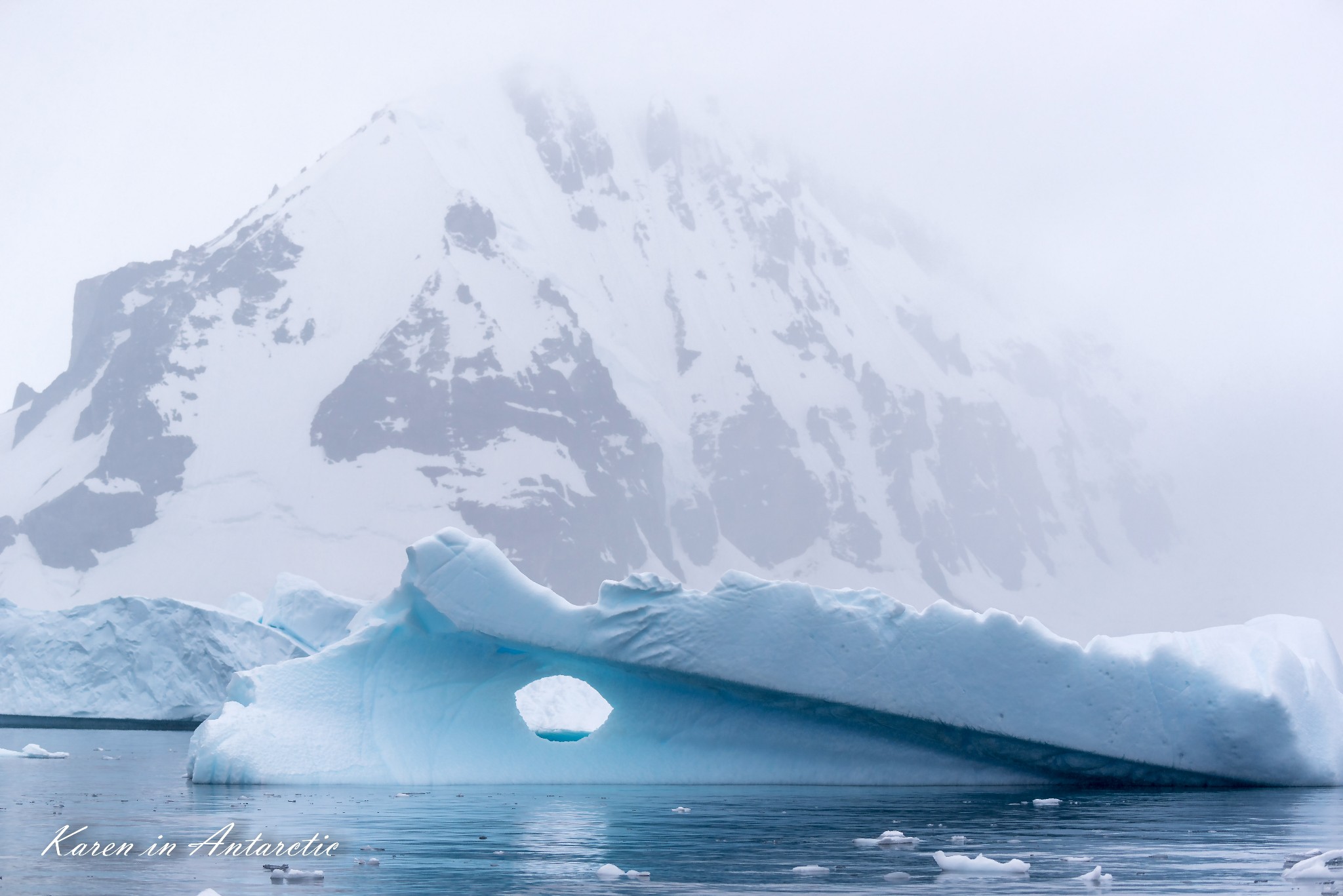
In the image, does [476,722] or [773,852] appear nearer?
[773,852]

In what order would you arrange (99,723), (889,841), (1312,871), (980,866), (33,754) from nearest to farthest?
1. (1312,871)
2. (980,866)
3. (889,841)
4. (33,754)
5. (99,723)

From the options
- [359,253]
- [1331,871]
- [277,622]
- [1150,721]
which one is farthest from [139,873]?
[359,253]

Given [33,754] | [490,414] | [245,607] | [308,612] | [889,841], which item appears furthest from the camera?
[490,414]

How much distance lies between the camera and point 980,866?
11352 millimetres

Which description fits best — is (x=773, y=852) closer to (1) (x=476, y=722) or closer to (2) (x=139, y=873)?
(2) (x=139, y=873)

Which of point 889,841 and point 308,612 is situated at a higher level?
point 308,612

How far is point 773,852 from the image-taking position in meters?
12.5

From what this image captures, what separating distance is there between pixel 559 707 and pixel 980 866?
81.7 ft

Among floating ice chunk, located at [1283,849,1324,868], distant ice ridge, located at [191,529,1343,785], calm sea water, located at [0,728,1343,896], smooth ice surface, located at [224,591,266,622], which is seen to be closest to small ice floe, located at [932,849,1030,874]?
calm sea water, located at [0,728,1343,896]

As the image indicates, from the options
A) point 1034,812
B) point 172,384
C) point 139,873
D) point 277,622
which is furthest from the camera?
point 172,384

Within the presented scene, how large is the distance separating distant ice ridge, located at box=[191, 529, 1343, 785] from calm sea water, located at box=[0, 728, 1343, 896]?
606mm

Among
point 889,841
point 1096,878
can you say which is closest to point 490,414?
point 889,841

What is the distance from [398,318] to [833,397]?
5962 centimetres

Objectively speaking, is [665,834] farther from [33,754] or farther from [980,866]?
[33,754]
